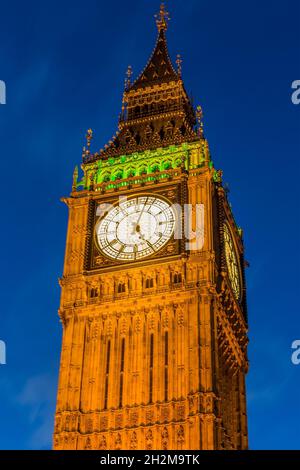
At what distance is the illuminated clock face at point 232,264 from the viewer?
185 feet

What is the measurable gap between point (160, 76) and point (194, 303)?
763 inches

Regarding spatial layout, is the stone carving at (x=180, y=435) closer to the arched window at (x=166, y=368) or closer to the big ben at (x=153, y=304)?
the big ben at (x=153, y=304)

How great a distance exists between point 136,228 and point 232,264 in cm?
606

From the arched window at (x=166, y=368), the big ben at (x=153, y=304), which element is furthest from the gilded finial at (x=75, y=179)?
the arched window at (x=166, y=368)

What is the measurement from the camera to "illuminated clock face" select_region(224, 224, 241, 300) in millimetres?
56344

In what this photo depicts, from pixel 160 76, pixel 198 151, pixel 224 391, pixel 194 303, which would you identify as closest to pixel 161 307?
pixel 194 303

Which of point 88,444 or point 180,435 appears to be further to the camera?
point 88,444

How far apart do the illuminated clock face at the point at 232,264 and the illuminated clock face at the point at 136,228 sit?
4136mm

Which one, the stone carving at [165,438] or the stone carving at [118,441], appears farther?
the stone carving at [118,441]

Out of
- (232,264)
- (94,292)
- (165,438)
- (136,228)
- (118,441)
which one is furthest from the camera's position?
(232,264)

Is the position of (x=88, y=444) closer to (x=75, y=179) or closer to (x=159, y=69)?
(x=75, y=179)

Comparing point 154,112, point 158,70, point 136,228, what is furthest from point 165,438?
point 158,70

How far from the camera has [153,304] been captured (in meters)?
52.2
